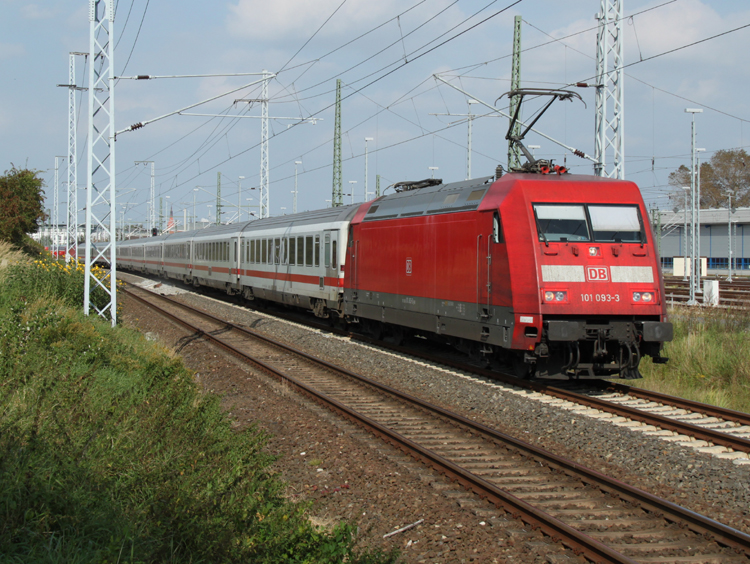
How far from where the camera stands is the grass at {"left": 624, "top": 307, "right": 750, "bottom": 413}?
11500 mm

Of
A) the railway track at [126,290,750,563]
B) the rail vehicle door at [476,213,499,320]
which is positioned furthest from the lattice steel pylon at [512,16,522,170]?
the railway track at [126,290,750,563]

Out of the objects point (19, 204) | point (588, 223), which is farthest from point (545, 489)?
point (19, 204)

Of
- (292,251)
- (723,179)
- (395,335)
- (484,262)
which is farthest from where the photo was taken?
(723,179)

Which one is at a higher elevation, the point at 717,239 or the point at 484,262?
the point at 717,239

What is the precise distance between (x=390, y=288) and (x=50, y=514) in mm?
11193

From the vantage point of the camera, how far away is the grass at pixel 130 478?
14.8 feet

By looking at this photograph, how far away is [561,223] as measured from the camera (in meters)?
10.8

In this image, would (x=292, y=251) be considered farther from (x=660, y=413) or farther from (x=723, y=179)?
(x=723, y=179)

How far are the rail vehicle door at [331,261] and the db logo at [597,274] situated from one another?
9051 mm

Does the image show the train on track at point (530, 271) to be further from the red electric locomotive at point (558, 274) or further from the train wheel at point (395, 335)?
the train wheel at point (395, 335)

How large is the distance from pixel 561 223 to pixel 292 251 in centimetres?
1274

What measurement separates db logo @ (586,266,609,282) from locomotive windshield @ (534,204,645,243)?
0.49 m

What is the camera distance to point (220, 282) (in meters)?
31.2

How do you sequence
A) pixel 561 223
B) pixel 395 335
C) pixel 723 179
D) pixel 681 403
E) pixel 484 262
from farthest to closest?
pixel 723 179 < pixel 395 335 < pixel 484 262 < pixel 561 223 < pixel 681 403
